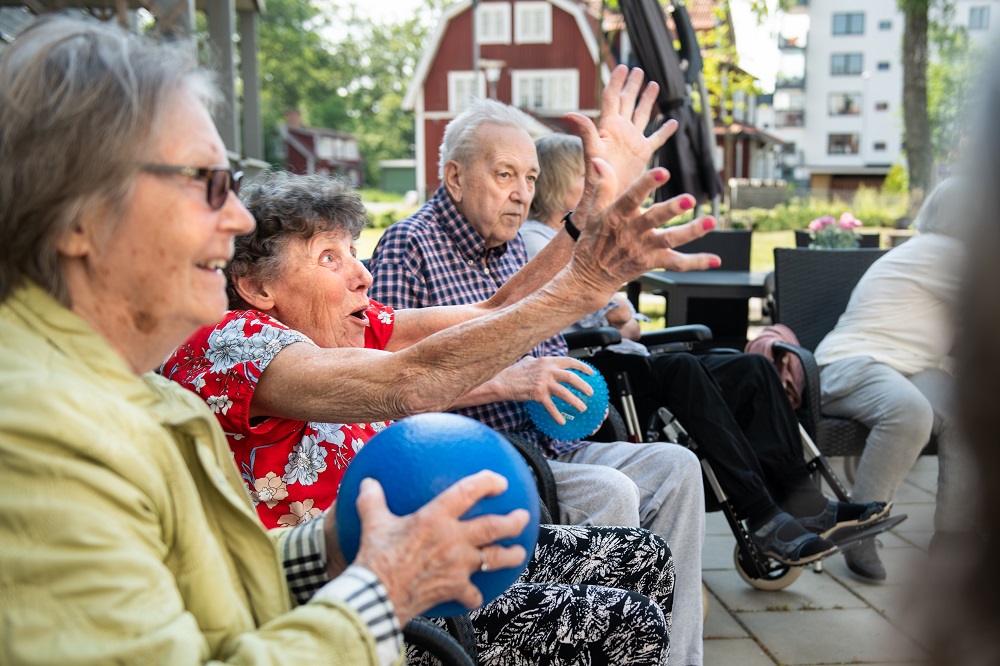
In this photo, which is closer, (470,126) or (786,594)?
(470,126)

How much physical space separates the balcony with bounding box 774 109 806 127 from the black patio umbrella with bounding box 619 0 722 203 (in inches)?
3089

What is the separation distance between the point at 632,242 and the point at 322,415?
0.70m

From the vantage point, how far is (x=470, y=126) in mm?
3393

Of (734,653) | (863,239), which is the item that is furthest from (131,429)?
(863,239)

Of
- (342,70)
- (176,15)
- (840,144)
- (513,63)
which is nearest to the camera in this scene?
(176,15)

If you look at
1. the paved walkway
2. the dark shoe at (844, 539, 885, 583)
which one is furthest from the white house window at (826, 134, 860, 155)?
the dark shoe at (844, 539, 885, 583)

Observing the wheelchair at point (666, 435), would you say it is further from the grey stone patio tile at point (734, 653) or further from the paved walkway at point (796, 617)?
the grey stone patio tile at point (734, 653)

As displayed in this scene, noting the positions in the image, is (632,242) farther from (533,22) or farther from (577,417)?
(533,22)

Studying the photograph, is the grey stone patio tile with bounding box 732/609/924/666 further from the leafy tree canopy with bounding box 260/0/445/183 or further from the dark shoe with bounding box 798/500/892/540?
the leafy tree canopy with bounding box 260/0/445/183

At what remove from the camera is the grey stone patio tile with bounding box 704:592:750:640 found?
3342 millimetres

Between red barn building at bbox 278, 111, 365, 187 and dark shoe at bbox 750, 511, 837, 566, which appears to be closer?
dark shoe at bbox 750, 511, 837, 566

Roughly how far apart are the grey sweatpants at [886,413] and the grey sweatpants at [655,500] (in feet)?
4.55

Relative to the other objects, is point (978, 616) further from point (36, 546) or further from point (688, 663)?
point (688, 663)

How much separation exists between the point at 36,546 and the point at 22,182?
1.53 ft
